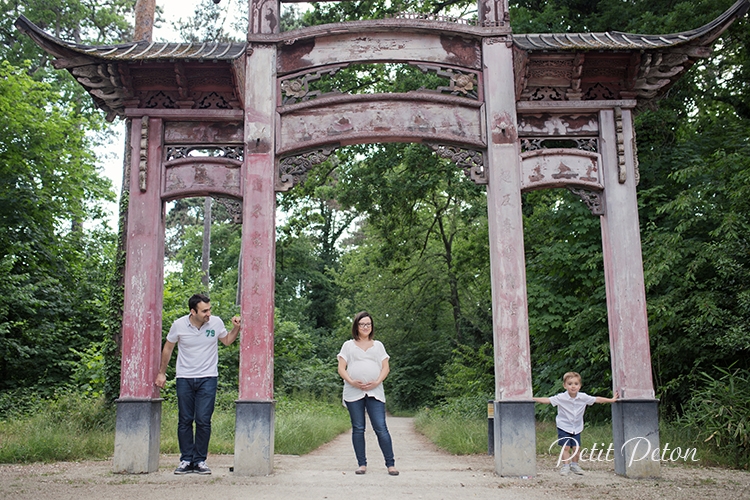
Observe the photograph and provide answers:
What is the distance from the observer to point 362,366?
21.9ft

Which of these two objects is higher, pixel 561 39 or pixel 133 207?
pixel 561 39

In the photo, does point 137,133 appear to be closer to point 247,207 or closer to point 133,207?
point 133,207

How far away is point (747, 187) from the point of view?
9.38 m

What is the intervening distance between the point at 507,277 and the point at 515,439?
175 cm

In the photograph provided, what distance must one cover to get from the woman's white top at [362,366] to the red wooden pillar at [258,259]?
40.8 inches

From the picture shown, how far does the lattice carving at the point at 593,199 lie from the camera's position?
7832mm

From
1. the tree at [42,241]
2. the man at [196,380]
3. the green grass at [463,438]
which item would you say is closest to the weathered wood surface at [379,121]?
the man at [196,380]

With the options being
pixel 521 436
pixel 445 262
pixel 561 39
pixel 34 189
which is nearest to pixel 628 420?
pixel 521 436

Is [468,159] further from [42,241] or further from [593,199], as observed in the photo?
[42,241]

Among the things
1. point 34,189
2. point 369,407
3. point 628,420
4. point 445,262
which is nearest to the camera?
point 369,407

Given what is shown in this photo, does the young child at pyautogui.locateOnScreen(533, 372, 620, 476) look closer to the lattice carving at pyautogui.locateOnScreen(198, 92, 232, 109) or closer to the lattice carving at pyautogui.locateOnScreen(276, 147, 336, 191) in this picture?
the lattice carving at pyautogui.locateOnScreen(276, 147, 336, 191)

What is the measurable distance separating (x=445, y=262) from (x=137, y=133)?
20600mm

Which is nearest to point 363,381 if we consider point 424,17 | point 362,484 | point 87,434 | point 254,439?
point 362,484

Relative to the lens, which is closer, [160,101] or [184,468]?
[184,468]
